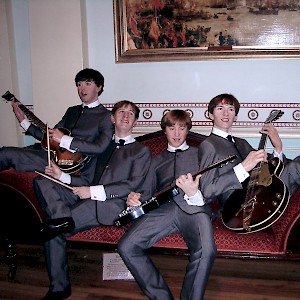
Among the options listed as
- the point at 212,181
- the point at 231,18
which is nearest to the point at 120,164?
the point at 212,181

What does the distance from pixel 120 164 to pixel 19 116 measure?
1263 mm

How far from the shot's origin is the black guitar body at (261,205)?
2.19 m

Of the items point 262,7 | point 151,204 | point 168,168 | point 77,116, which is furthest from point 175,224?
point 262,7

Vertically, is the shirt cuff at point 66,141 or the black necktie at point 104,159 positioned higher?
the shirt cuff at point 66,141

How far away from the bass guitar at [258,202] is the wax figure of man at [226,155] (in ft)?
0.27

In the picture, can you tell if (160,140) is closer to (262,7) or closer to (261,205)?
(261,205)

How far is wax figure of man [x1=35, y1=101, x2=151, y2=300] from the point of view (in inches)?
96.9

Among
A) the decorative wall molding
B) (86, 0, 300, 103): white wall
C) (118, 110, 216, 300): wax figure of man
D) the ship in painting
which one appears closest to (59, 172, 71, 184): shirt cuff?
(118, 110, 216, 300): wax figure of man

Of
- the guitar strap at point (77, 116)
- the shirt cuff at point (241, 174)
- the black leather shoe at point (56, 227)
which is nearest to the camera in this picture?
the shirt cuff at point (241, 174)

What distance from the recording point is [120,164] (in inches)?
105

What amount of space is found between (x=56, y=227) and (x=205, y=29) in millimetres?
2207

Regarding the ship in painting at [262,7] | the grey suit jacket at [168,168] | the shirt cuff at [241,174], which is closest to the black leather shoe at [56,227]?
the grey suit jacket at [168,168]

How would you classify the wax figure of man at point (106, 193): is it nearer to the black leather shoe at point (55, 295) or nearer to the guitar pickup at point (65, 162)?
the black leather shoe at point (55, 295)

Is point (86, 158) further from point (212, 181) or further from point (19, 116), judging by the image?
point (212, 181)
